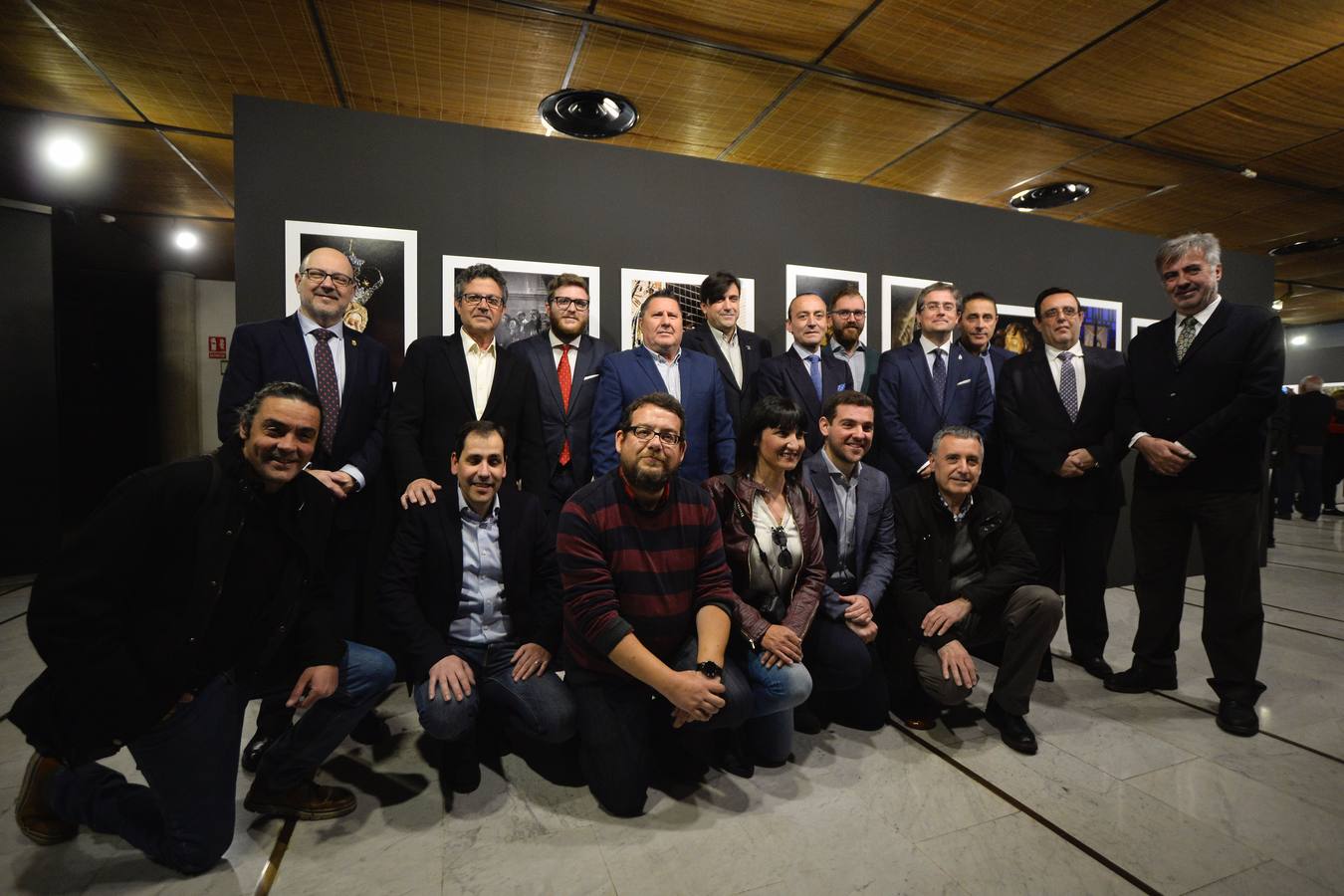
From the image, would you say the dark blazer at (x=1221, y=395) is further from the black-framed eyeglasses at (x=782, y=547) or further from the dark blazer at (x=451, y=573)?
the dark blazer at (x=451, y=573)

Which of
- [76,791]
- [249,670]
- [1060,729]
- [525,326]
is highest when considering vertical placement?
[525,326]

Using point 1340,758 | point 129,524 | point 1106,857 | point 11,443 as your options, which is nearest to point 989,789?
point 1106,857

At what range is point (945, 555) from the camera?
2.93m

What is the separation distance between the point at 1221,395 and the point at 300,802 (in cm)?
432

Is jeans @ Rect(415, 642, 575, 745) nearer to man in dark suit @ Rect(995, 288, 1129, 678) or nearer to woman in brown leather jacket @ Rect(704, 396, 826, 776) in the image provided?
→ woman in brown leather jacket @ Rect(704, 396, 826, 776)

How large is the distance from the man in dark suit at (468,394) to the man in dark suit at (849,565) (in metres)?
1.45

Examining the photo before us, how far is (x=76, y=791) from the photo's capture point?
194 cm

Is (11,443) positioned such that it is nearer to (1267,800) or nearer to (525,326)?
(525,326)

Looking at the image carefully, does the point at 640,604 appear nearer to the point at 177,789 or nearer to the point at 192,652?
the point at 192,652

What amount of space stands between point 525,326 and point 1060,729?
141 inches

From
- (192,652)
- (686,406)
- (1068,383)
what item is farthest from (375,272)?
(1068,383)

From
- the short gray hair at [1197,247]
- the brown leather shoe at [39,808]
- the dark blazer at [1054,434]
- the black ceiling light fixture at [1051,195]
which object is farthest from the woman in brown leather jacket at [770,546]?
the black ceiling light fixture at [1051,195]

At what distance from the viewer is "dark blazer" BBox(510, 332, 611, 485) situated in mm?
3402

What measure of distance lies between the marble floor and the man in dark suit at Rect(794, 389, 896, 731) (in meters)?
0.17
